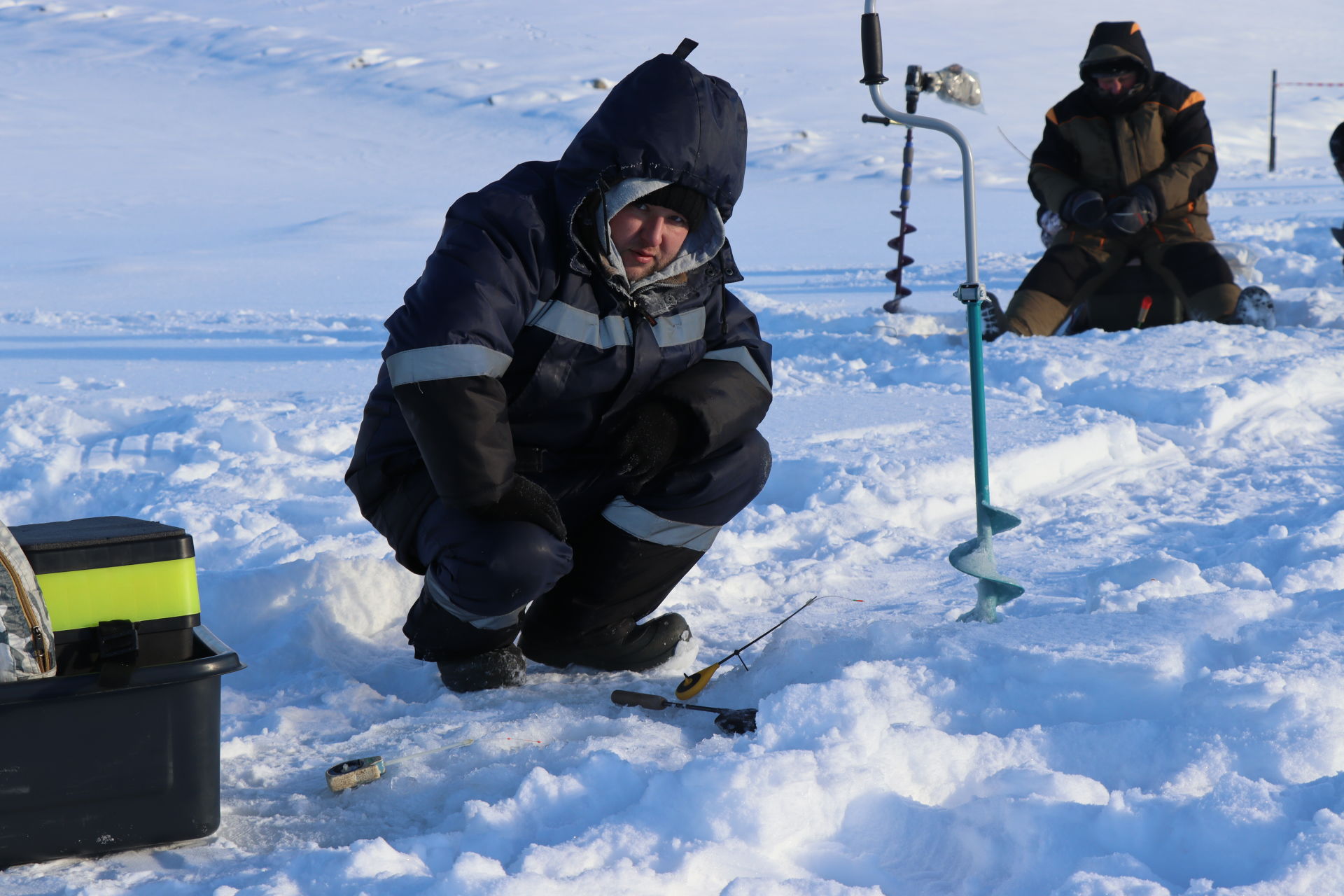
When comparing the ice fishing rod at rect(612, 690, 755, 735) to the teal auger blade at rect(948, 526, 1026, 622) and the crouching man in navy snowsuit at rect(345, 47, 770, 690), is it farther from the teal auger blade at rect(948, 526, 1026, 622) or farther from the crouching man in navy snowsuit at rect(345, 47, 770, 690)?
the teal auger blade at rect(948, 526, 1026, 622)

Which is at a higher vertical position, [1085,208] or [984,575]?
[1085,208]

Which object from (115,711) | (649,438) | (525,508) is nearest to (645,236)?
(649,438)

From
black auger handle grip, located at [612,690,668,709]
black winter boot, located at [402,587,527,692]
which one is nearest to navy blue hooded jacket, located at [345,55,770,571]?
black winter boot, located at [402,587,527,692]

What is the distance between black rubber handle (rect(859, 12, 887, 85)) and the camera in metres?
2.55

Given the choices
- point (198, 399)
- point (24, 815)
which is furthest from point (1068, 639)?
point (198, 399)

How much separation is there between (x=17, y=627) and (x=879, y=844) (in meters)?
1.13

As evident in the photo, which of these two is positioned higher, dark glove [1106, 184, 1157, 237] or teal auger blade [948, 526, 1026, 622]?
dark glove [1106, 184, 1157, 237]

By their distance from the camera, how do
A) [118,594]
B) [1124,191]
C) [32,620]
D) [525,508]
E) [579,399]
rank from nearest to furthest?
[32,620] → [118,594] → [525,508] → [579,399] → [1124,191]

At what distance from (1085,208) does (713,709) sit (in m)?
4.59

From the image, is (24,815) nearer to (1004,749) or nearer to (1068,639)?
(1004,749)

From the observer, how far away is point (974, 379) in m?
2.56

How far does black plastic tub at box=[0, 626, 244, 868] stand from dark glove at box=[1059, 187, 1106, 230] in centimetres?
525

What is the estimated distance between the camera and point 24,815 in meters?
1.53

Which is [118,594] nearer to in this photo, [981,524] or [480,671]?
[480,671]
